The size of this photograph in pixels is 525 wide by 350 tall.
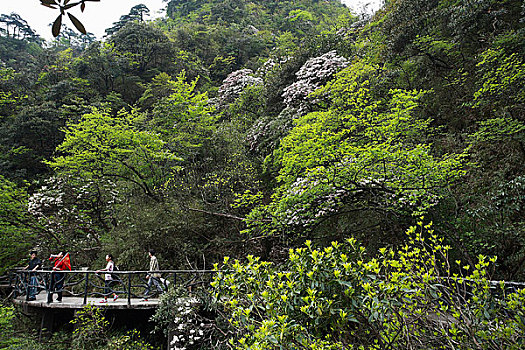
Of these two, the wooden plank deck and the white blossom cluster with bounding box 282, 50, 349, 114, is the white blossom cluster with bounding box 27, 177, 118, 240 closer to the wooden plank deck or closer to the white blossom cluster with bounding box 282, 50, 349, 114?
the wooden plank deck

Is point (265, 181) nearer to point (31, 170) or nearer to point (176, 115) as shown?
point (176, 115)

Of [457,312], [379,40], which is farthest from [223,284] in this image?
[379,40]

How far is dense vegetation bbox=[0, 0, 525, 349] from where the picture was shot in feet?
7.66

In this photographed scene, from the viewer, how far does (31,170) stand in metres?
18.0

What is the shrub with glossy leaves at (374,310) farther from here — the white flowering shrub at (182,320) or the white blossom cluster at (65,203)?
the white blossom cluster at (65,203)

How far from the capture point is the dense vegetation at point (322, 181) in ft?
7.66

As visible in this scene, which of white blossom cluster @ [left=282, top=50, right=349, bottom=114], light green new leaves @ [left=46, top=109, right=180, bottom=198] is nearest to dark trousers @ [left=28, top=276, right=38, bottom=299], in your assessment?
light green new leaves @ [left=46, top=109, right=180, bottom=198]

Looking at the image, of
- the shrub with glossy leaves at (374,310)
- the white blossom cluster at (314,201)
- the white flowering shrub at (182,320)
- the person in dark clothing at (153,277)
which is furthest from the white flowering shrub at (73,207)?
the shrub with glossy leaves at (374,310)

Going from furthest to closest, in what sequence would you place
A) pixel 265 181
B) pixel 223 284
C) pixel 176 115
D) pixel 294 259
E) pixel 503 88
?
pixel 176 115 → pixel 265 181 → pixel 503 88 → pixel 223 284 → pixel 294 259

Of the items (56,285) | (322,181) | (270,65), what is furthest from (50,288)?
(270,65)

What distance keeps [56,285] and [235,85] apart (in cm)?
1424

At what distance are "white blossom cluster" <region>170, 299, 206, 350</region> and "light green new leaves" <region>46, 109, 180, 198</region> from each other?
6187mm

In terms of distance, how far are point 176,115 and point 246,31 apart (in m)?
18.4

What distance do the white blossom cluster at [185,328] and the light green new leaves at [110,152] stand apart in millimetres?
6187
